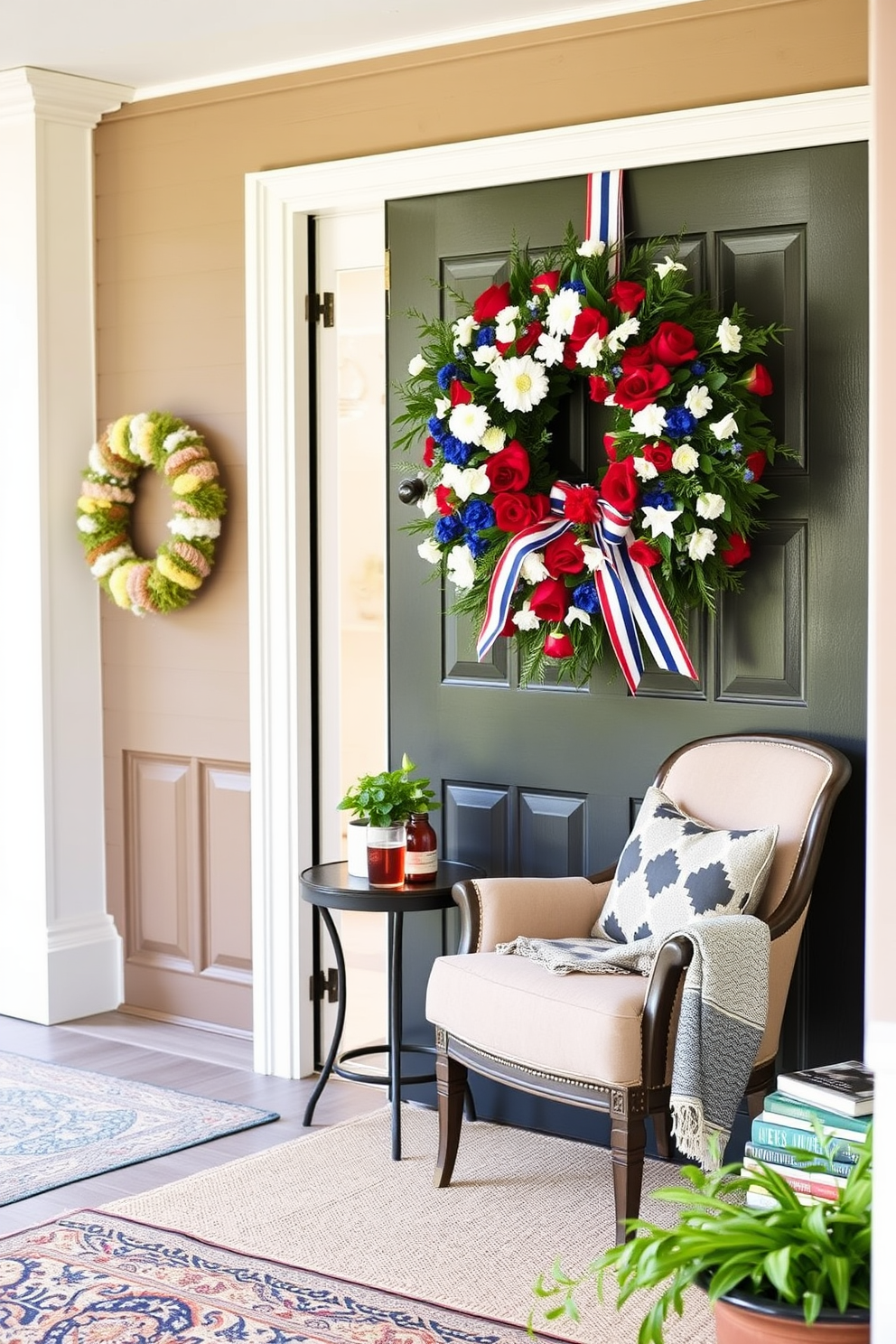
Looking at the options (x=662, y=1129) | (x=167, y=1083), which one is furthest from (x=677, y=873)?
(x=167, y=1083)

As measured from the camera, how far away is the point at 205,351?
4488mm

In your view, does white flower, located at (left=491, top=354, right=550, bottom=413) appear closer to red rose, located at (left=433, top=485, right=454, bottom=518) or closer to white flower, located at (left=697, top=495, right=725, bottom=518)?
red rose, located at (left=433, top=485, right=454, bottom=518)

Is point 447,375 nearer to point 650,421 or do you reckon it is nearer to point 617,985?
point 650,421

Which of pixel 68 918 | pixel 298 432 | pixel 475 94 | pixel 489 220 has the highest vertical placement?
pixel 475 94

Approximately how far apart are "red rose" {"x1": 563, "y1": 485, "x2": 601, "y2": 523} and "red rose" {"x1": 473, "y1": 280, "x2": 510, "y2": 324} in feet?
1.60

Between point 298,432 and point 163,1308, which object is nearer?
point 163,1308

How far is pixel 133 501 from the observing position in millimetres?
4660

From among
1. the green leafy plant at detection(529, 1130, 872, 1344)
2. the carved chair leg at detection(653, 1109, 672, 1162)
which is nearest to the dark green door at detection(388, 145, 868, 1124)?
the carved chair leg at detection(653, 1109, 672, 1162)

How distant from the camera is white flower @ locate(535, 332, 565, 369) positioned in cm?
352

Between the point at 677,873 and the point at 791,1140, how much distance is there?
2.81ft

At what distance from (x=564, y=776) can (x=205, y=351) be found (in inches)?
65.3

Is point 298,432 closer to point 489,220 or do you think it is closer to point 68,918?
point 489,220

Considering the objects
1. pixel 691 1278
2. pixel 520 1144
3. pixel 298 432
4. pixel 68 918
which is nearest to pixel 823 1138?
pixel 691 1278

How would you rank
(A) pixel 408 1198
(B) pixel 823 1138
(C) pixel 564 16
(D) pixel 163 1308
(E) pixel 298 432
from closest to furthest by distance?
(B) pixel 823 1138, (D) pixel 163 1308, (A) pixel 408 1198, (C) pixel 564 16, (E) pixel 298 432
